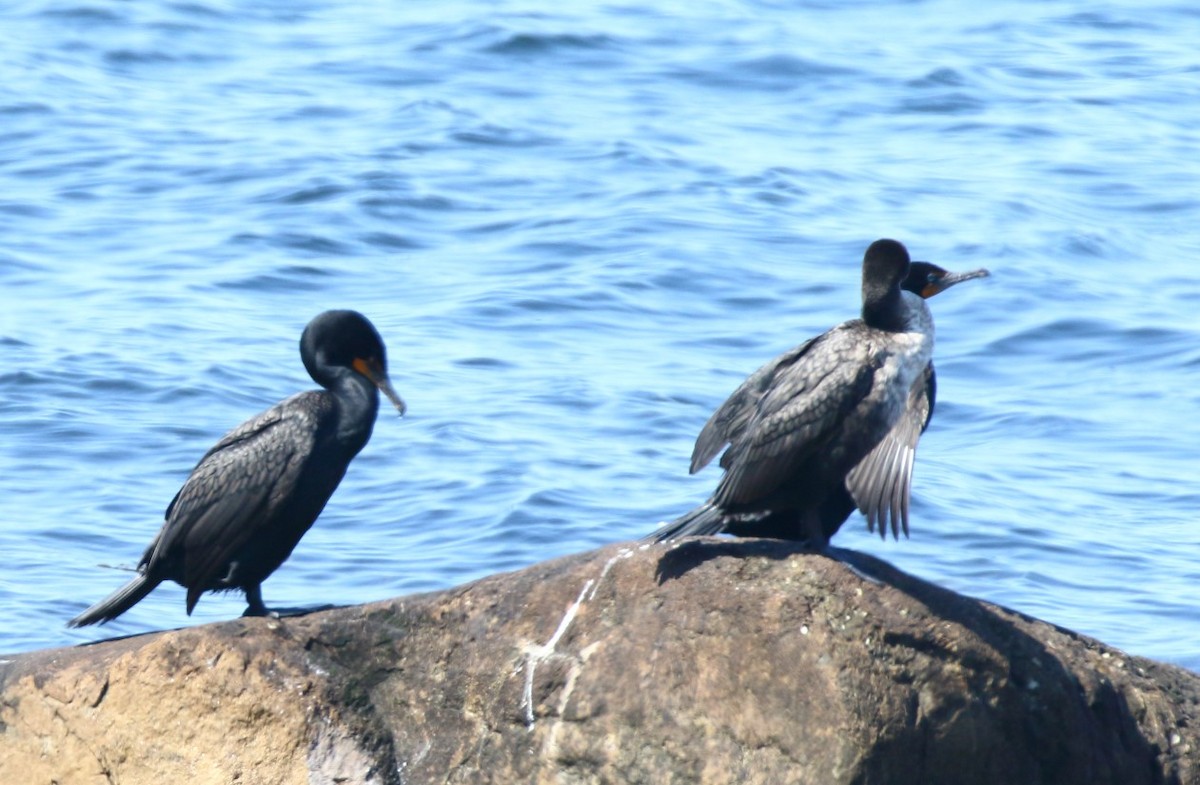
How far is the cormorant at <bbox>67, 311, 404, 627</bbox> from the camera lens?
18.1 feet

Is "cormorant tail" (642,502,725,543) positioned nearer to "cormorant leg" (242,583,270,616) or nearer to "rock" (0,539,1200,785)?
"rock" (0,539,1200,785)

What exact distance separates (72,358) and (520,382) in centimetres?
256

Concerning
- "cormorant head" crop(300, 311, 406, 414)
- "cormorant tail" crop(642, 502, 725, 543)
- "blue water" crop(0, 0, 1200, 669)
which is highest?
"cormorant head" crop(300, 311, 406, 414)

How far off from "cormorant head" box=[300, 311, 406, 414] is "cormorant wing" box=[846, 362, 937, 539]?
141 centimetres

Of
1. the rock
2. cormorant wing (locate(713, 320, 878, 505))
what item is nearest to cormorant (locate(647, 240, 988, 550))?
cormorant wing (locate(713, 320, 878, 505))

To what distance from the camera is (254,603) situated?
5574 mm

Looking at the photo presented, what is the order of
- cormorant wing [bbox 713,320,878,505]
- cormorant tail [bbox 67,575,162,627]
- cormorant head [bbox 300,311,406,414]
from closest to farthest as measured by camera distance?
1. cormorant wing [bbox 713,320,878,505]
2. cormorant tail [bbox 67,575,162,627]
3. cormorant head [bbox 300,311,406,414]

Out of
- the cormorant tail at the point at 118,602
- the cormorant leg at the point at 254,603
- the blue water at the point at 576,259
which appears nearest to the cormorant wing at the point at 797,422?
the cormorant leg at the point at 254,603

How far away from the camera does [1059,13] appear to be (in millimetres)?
18875

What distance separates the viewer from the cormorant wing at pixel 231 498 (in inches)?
218

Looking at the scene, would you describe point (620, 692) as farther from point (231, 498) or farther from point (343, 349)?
point (343, 349)

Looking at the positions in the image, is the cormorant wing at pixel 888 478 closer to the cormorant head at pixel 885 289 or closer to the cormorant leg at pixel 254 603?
the cormorant head at pixel 885 289

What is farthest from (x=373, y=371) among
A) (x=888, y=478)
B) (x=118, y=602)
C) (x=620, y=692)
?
(x=888, y=478)

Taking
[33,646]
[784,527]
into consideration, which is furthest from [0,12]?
[784,527]
